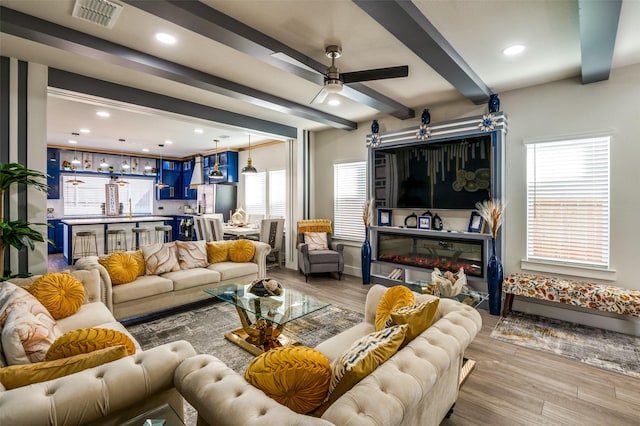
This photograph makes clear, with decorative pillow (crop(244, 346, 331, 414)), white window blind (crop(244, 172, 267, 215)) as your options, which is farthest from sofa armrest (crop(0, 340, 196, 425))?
white window blind (crop(244, 172, 267, 215))

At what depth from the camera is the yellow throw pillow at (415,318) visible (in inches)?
63.8

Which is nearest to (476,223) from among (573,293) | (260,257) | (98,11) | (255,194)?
(573,293)

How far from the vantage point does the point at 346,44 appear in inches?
113

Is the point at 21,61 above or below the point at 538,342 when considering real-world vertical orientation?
above

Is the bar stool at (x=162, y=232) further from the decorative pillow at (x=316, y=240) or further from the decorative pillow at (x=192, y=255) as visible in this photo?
the decorative pillow at (x=316, y=240)

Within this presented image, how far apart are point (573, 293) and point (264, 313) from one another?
10.5 feet

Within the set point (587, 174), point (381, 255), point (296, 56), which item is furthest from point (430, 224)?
point (296, 56)

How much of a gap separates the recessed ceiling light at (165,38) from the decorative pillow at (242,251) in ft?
8.89

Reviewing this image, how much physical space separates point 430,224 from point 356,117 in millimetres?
2186

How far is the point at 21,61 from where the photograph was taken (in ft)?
10.4

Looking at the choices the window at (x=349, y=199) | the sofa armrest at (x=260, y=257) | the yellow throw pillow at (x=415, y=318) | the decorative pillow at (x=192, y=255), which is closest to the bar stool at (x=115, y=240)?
the decorative pillow at (x=192, y=255)

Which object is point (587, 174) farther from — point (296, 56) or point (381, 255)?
point (296, 56)

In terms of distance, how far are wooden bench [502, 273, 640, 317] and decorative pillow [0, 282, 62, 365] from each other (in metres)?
4.21

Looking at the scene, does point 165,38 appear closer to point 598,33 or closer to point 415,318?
point 415,318
